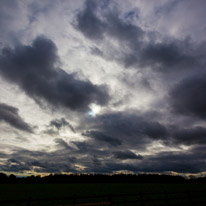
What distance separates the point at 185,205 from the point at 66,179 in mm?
122977

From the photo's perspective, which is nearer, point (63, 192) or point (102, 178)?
point (63, 192)

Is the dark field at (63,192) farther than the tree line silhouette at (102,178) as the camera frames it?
No

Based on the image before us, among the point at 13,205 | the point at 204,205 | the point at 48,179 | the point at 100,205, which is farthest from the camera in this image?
the point at 48,179

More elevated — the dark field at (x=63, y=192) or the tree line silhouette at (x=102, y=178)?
the tree line silhouette at (x=102, y=178)

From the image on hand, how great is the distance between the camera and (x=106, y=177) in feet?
446

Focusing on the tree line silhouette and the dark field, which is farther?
the tree line silhouette

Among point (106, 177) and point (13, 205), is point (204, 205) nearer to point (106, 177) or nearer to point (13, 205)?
point (13, 205)

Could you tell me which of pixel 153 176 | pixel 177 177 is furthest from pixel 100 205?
pixel 177 177

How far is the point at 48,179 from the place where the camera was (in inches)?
4943

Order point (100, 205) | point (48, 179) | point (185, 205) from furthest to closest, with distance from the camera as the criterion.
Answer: point (48, 179) < point (185, 205) < point (100, 205)

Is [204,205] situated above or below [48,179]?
below

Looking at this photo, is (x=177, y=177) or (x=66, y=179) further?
(x=177, y=177)

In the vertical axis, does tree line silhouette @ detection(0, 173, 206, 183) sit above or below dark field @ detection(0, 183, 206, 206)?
above

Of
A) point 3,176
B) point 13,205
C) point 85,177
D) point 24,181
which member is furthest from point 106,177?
point 13,205
